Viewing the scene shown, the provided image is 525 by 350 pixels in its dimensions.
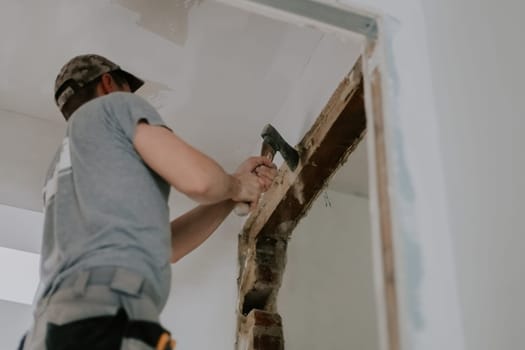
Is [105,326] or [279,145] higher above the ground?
[279,145]

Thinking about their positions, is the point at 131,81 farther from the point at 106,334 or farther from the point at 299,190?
the point at 106,334

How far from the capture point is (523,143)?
46.9 inches

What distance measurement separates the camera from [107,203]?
1.19 meters

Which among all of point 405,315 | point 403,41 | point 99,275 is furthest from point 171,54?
point 405,315

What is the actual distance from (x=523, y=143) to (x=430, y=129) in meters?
0.17

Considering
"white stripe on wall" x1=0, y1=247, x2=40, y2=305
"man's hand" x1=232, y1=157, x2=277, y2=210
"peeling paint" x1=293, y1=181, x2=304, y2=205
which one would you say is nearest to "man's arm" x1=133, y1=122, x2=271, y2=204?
"man's hand" x1=232, y1=157, x2=277, y2=210

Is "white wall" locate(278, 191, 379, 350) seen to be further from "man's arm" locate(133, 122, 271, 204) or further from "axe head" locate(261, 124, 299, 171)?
"man's arm" locate(133, 122, 271, 204)

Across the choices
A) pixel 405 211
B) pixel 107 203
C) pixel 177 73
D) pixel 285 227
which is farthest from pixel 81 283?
pixel 177 73

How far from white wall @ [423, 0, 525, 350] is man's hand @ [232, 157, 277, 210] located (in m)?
0.48

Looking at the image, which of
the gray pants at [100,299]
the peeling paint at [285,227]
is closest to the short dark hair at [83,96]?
the gray pants at [100,299]

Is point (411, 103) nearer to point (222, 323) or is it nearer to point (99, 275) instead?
point (99, 275)

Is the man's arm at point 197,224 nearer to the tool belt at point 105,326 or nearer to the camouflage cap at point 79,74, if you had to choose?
the camouflage cap at point 79,74

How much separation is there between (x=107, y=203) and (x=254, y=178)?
49cm

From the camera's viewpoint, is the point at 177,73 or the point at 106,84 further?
the point at 177,73
